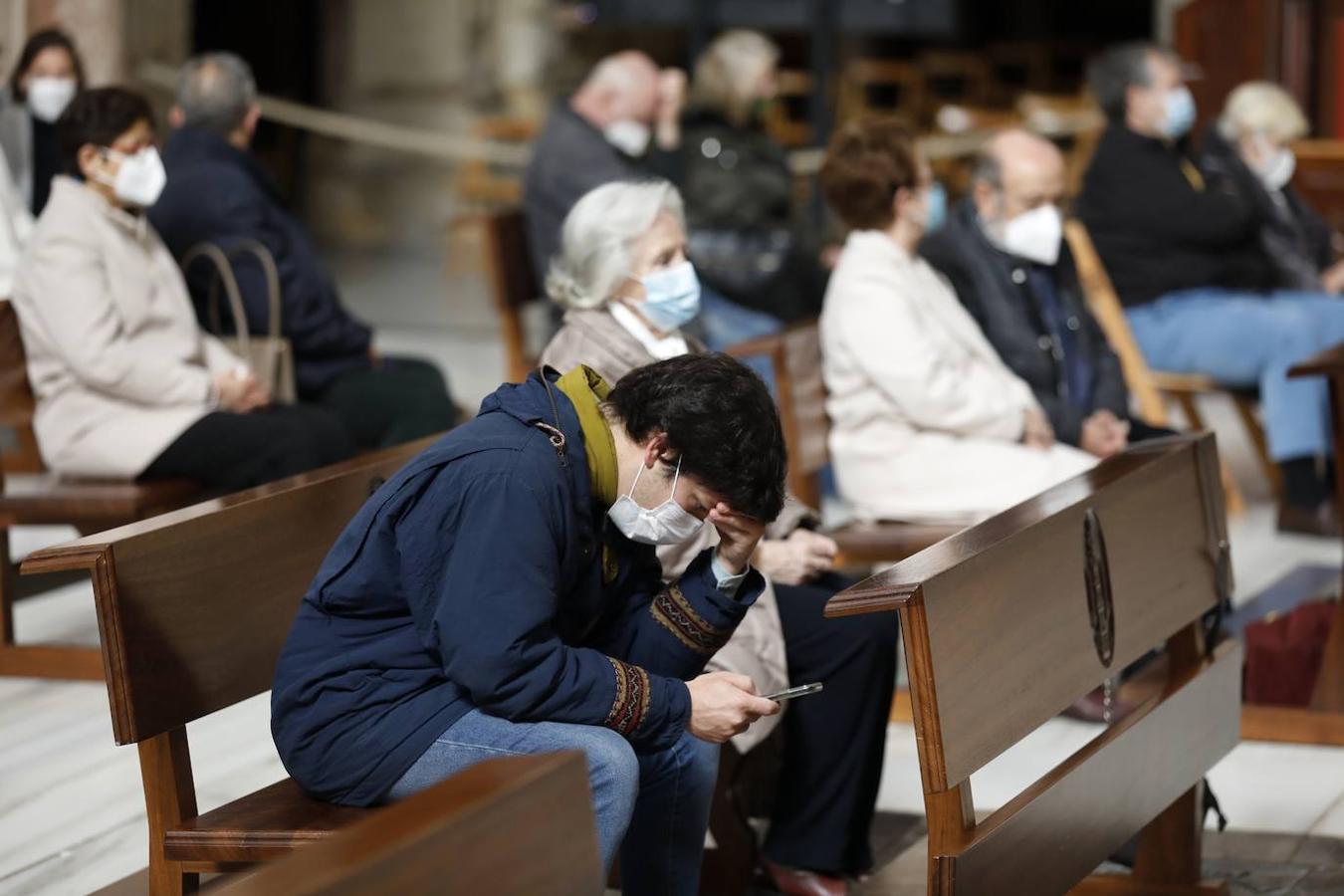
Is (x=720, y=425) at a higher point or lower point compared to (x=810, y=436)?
higher

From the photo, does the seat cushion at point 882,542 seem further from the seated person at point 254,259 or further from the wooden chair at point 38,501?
the wooden chair at point 38,501

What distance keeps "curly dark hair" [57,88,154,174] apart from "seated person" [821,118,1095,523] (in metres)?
1.55

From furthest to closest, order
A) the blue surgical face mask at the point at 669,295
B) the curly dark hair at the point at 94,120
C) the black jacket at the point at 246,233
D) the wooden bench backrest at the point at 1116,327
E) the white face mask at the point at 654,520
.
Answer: the wooden bench backrest at the point at 1116,327 → the black jacket at the point at 246,233 → the curly dark hair at the point at 94,120 → the blue surgical face mask at the point at 669,295 → the white face mask at the point at 654,520

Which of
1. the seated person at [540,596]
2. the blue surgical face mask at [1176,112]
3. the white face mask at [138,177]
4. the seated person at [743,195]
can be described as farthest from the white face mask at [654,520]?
the blue surgical face mask at [1176,112]

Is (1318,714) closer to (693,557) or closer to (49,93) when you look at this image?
(693,557)

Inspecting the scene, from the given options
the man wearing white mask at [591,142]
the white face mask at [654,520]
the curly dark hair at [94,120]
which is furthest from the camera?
the man wearing white mask at [591,142]

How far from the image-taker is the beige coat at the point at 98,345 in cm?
441

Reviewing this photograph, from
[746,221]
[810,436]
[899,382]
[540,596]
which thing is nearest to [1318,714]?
[899,382]

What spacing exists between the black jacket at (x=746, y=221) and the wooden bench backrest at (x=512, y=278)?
1.80 ft

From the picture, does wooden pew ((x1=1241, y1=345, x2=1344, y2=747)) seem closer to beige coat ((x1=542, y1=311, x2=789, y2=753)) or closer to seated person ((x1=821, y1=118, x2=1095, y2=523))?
seated person ((x1=821, y1=118, x2=1095, y2=523))

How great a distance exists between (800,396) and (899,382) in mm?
243

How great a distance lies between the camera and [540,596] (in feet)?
7.91

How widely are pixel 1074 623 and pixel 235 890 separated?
5.03ft

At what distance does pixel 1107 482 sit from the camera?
10.2ft
